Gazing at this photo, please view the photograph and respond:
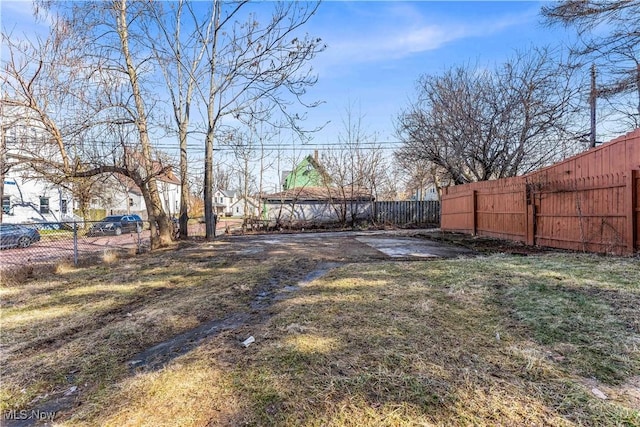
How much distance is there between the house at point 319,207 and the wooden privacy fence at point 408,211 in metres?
0.64

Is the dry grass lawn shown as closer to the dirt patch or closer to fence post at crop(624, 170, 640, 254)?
fence post at crop(624, 170, 640, 254)

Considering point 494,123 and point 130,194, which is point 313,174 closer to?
point 494,123

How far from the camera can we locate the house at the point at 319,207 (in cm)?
2011

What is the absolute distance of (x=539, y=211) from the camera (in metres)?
8.45

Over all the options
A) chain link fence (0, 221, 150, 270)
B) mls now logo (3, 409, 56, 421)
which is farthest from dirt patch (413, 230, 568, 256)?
chain link fence (0, 221, 150, 270)

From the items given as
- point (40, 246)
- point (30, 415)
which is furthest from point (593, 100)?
point (40, 246)

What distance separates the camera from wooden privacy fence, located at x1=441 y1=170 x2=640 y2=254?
6.04 meters

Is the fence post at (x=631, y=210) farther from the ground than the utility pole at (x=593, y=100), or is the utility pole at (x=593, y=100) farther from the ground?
the utility pole at (x=593, y=100)

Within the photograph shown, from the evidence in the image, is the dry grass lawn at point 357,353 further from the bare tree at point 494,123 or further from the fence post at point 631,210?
the bare tree at point 494,123

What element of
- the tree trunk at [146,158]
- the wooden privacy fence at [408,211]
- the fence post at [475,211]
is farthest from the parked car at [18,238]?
the wooden privacy fence at [408,211]

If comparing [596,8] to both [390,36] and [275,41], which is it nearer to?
[390,36]

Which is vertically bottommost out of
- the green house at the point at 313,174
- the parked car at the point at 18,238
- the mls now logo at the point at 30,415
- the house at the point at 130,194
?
the mls now logo at the point at 30,415

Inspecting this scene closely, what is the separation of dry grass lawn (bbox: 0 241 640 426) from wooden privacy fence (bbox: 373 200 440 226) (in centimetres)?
1597

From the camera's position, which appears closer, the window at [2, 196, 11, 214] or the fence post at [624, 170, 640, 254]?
the fence post at [624, 170, 640, 254]
